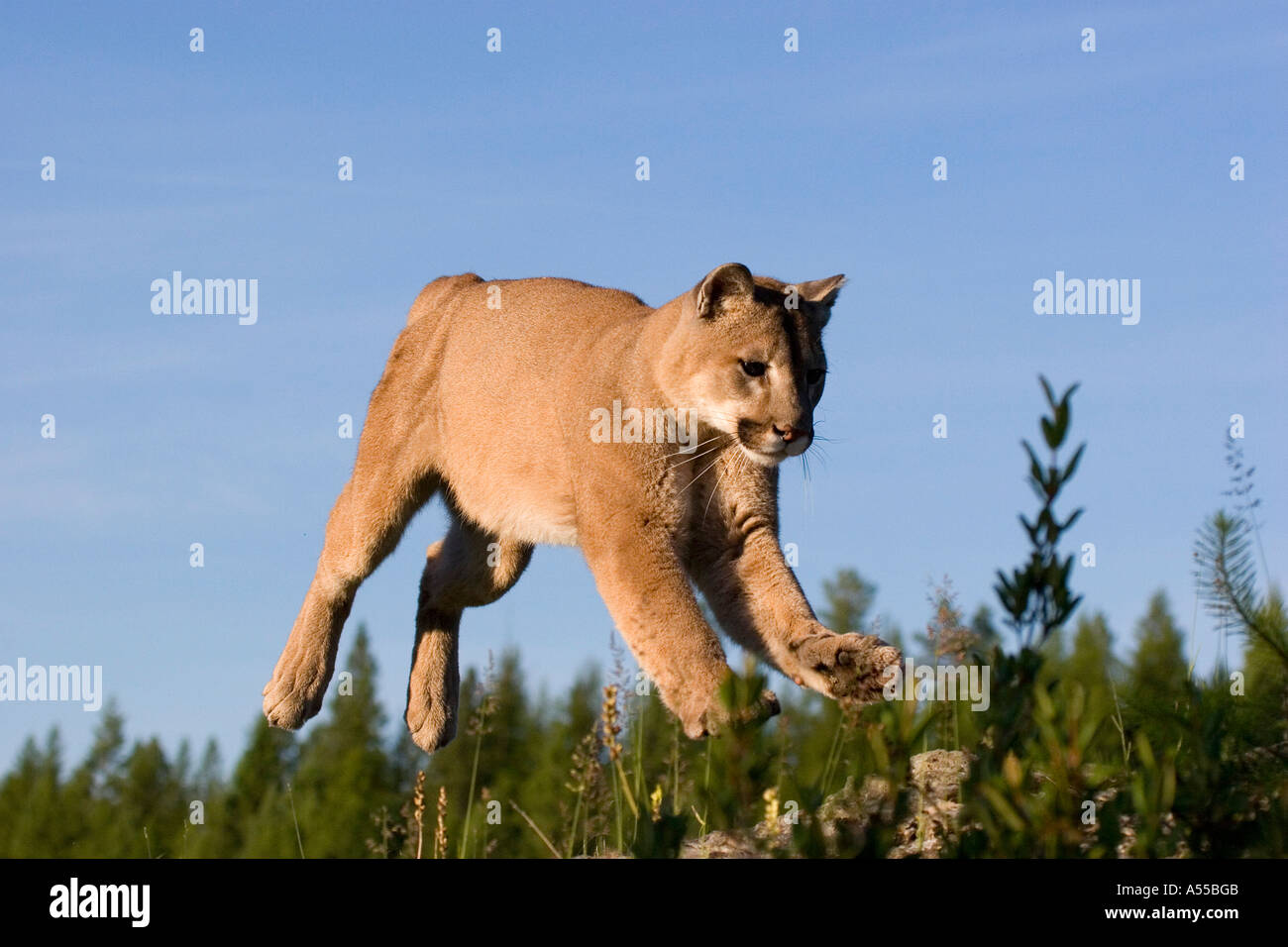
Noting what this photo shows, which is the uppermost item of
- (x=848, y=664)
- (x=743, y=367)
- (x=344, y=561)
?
(x=743, y=367)

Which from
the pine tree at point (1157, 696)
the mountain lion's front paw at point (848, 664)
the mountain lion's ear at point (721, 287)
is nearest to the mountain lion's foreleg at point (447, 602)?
the mountain lion's ear at point (721, 287)

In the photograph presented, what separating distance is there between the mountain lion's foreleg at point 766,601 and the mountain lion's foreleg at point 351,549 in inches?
81.6

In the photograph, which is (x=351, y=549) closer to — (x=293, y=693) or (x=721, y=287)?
(x=293, y=693)

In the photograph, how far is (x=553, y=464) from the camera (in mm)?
6988

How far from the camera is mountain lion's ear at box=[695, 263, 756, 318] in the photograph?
21.2ft

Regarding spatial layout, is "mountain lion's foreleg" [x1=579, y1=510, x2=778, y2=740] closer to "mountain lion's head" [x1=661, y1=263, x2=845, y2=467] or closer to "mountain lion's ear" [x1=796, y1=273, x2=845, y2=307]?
"mountain lion's head" [x1=661, y1=263, x2=845, y2=467]

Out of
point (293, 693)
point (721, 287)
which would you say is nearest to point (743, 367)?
point (721, 287)

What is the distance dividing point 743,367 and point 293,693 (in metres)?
3.27

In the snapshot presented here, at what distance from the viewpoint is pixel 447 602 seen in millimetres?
8234

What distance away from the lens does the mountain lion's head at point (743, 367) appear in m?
6.39

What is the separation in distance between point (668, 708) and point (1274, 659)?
8.02 ft

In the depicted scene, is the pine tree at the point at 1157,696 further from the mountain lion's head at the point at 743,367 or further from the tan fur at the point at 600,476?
the mountain lion's head at the point at 743,367
